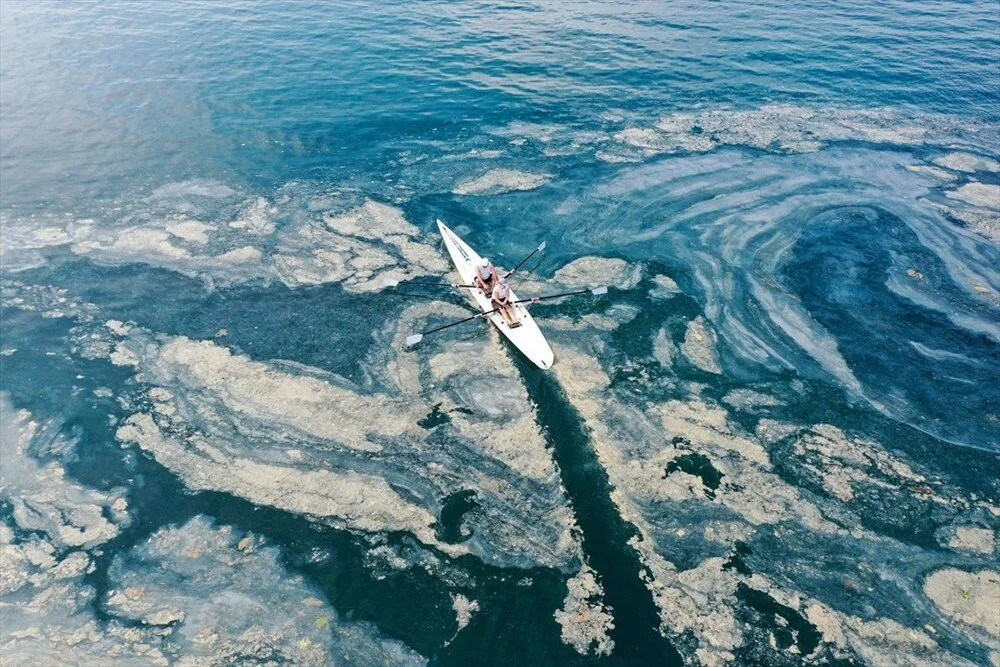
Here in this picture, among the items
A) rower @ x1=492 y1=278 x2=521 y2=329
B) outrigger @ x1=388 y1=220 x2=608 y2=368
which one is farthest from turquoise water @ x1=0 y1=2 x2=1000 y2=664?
rower @ x1=492 y1=278 x2=521 y2=329

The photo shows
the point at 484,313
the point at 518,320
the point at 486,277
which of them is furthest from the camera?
the point at 486,277

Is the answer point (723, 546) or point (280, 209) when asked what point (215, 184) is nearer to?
point (280, 209)

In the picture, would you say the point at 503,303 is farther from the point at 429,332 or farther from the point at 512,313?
the point at 429,332

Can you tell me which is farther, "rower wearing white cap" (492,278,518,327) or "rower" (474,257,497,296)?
"rower" (474,257,497,296)

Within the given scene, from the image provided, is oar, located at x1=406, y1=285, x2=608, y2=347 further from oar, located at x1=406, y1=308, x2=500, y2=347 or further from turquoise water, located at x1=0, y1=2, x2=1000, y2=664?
turquoise water, located at x1=0, y1=2, x2=1000, y2=664

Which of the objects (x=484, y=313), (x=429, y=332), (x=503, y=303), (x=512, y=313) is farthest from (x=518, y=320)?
(x=429, y=332)

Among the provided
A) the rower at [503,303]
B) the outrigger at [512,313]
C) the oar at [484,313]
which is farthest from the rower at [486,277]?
the oar at [484,313]

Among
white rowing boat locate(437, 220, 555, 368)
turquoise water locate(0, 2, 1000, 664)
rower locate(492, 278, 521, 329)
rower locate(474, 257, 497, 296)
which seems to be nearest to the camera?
turquoise water locate(0, 2, 1000, 664)

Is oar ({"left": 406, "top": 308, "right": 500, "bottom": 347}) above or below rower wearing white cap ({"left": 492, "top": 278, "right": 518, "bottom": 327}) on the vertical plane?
below
